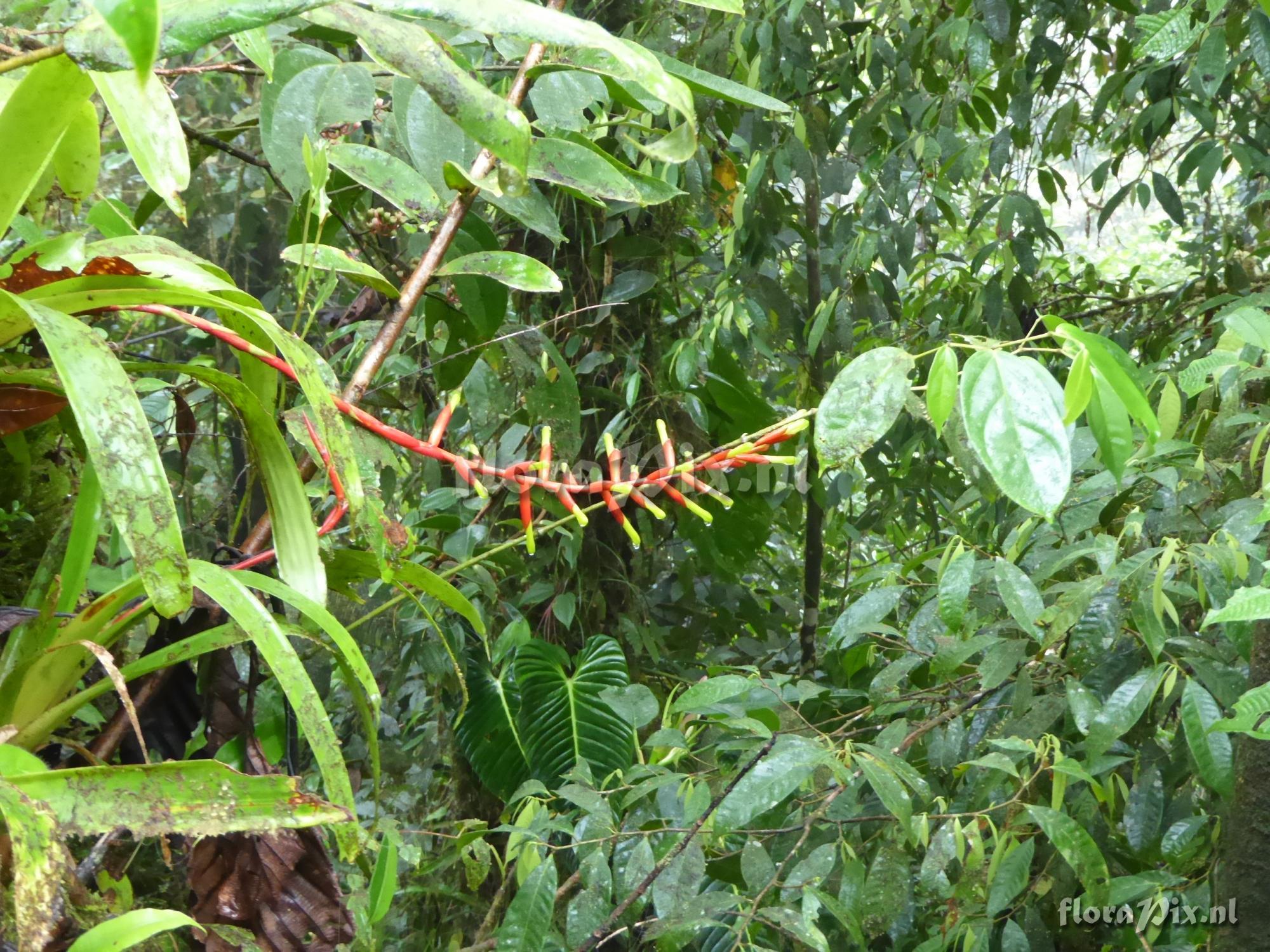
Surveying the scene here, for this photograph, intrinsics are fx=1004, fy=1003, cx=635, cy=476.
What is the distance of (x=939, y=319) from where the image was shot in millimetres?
1672

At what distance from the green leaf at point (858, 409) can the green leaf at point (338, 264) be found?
9.5 inches

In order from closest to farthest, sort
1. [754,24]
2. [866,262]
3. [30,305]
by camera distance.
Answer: [30,305] → [754,24] → [866,262]

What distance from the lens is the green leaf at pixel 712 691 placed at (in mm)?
776

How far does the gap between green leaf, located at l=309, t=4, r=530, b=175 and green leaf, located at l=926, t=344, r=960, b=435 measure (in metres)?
0.28

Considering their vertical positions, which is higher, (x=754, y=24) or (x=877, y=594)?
(x=754, y=24)

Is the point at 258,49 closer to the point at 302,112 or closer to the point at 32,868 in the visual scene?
the point at 302,112

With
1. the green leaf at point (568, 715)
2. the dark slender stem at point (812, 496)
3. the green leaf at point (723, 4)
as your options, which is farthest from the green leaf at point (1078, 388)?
the dark slender stem at point (812, 496)

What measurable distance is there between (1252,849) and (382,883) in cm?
51

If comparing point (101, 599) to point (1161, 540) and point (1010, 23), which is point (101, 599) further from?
point (1010, 23)

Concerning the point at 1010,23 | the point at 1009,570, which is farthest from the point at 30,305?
the point at 1010,23

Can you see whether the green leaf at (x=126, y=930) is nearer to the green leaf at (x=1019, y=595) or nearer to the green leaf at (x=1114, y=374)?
the green leaf at (x=1114, y=374)

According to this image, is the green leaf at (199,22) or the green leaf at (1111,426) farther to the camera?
the green leaf at (1111,426)

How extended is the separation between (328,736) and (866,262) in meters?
1.26

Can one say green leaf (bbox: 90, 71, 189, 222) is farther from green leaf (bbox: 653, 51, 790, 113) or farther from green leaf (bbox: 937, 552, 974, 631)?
green leaf (bbox: 937, 552, 974, 631)
